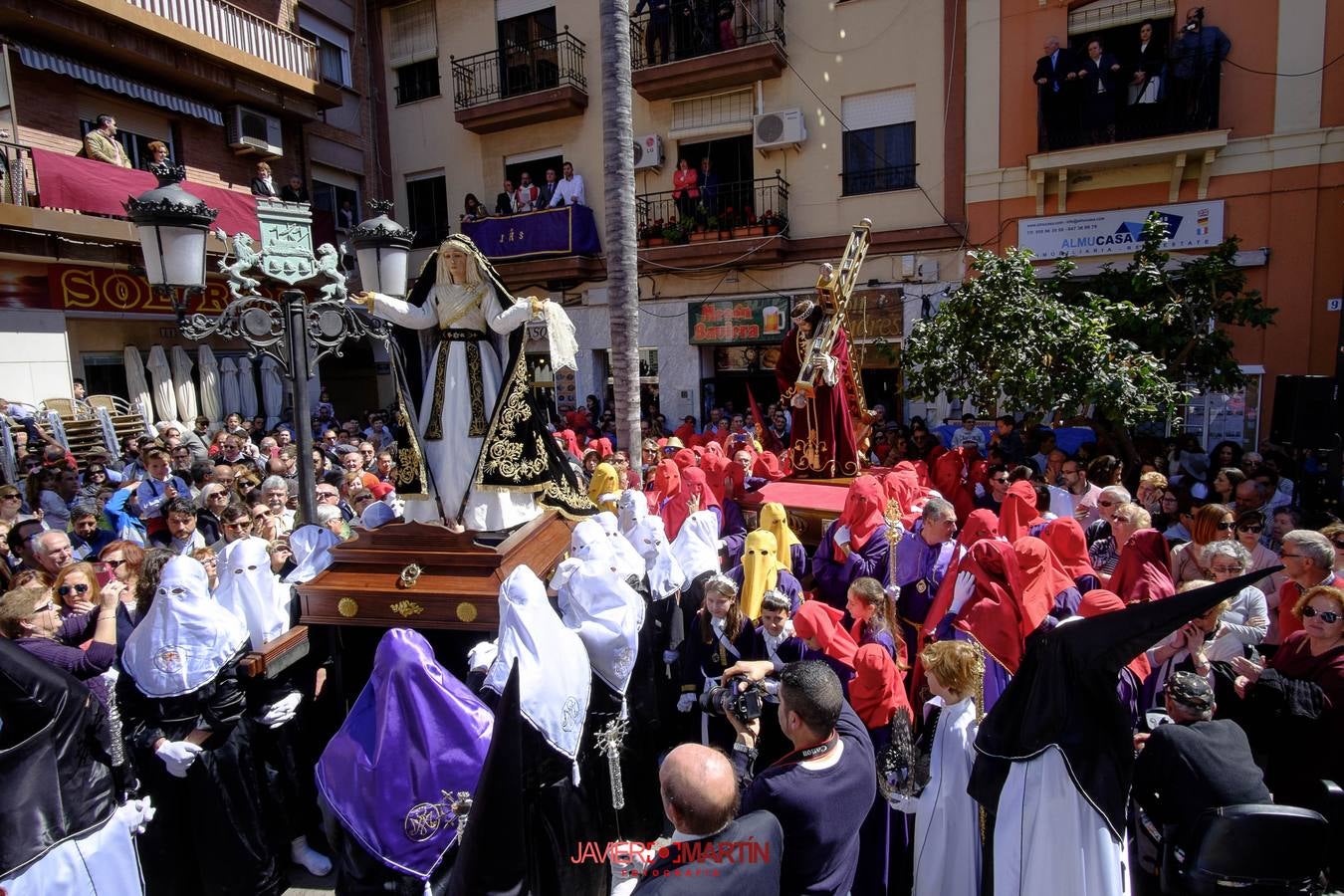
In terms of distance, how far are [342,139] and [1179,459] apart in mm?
19146

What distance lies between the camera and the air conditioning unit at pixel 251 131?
16.8 meters

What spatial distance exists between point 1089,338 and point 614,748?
7017mm

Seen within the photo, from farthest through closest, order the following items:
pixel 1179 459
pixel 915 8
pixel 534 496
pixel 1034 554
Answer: pixel 915 8 → pixel 1179 459 → pixel 534 496 → pixel 1034 554

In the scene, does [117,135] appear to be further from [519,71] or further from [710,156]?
[710,156]

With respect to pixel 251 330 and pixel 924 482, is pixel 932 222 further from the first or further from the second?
pixel 251 330

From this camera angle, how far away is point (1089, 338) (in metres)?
8.45

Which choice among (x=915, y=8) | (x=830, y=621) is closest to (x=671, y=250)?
(x=915, y=8)

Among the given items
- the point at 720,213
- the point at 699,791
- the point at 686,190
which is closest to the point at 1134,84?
the point at 720,213

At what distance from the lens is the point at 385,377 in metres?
20.7

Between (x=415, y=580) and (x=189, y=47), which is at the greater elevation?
(x=189, y=47)

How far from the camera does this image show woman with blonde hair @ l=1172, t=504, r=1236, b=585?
4.98 m

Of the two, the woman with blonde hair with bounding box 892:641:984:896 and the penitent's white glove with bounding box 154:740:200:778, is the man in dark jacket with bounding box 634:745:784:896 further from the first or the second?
the penitent's white glove with bounding box 154:740:200:778

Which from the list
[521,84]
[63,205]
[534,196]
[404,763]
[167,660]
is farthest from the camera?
[521,84]

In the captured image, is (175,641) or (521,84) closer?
(175,641)
